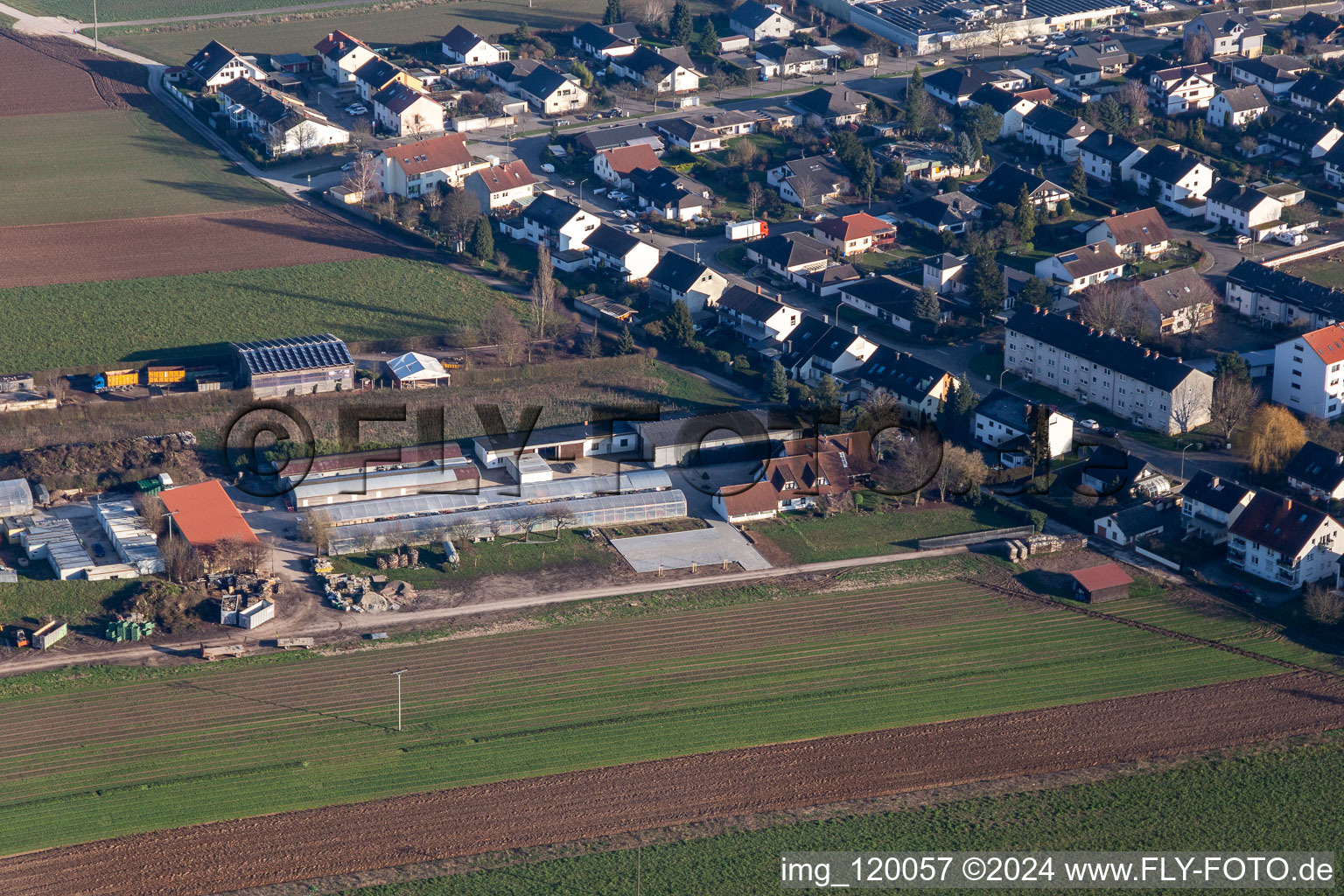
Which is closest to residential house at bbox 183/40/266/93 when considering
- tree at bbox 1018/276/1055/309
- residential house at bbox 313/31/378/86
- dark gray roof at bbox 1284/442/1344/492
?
residential house at bbox 313/31/378/86

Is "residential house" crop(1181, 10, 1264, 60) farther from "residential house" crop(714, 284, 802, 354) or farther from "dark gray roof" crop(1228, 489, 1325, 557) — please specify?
"dark gray roof" crop(1228, 489, 1325, 557)

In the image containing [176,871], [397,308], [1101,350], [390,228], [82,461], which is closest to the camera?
[176,871]

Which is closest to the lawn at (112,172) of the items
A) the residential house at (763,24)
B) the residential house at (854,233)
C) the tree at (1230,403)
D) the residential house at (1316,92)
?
the residential house at (854,233)

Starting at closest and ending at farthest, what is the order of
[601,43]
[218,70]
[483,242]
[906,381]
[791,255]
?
[906,381], [791,255], [483,242], [218,70], [601,43]

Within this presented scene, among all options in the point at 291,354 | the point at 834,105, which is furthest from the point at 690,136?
the point at 291,354

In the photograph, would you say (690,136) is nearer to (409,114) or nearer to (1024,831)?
(409,114)

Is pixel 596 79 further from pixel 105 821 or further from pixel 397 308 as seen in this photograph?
pixel 105 821

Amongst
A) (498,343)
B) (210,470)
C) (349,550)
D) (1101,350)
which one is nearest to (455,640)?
(349,550)
